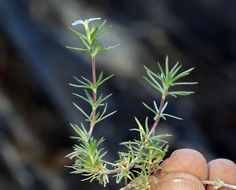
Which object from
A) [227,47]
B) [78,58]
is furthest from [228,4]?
[78,58]

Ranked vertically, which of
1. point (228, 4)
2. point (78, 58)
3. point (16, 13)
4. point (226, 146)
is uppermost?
point (228, 4)

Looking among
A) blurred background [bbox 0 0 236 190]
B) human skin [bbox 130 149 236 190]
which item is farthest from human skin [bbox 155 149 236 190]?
blurred background [bbox 0 0 236 190]

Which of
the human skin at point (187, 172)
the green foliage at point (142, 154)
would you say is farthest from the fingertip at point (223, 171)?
the green foliage at point (142, 154)

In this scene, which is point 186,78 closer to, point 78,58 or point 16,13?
point 78,58

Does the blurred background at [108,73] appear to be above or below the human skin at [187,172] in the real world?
above

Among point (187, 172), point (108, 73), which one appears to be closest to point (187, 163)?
point (187, 172)

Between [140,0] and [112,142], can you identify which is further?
[140,0]

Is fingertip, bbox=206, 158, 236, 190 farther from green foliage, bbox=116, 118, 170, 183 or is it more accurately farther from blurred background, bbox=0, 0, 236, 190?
Answer: blurred background, bbox=0, 0, 236, 190

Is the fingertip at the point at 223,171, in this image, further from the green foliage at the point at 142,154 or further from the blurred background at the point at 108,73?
the blurred background at the point at 108,73
